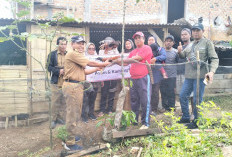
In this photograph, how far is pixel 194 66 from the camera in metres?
4.02

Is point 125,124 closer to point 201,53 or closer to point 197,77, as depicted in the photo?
point 197,77

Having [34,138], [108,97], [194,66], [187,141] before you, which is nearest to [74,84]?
[108,97]

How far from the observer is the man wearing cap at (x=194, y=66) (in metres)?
3.94

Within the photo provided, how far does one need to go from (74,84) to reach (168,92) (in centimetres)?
190

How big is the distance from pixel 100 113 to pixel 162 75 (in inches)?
56.4

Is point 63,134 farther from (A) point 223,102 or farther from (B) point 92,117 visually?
(A) point 223,102

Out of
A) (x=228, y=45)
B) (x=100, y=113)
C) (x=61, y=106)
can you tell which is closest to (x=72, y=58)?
(x=61, y=106)

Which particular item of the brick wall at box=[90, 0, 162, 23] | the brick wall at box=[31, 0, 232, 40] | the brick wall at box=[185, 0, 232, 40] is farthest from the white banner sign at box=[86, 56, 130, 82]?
the brick wall at box=[185, 0, 232, 40]

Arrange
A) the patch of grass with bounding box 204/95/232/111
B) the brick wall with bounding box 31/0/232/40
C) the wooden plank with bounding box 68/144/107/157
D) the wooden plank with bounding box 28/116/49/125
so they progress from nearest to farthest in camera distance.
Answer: the wooden plank with bounding box 68/144/107/157, the wooden plank with bounding box 28/116/49/125, the patch of grass with bounding box 204/95/232/111, the brick wall with bounding box 31/0/232/40

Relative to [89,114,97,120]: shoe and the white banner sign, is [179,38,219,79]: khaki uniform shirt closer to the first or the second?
the white banner sign

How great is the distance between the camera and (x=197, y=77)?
12.9 ft

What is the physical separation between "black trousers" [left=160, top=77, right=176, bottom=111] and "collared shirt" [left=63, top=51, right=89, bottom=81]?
1612mm

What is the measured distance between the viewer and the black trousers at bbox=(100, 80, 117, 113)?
3938 mm

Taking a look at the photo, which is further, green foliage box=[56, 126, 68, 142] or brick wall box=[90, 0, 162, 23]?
brick wall box=[90, 0, 162, 23]
